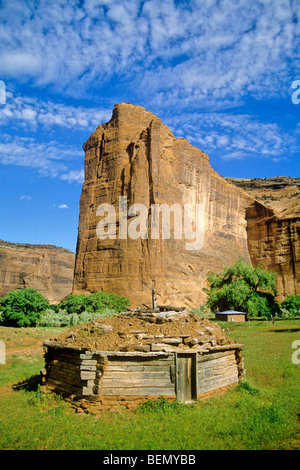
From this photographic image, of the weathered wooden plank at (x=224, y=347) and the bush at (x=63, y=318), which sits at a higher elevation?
the weathered wooden plank at (x=224, y=347)

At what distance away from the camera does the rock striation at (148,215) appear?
168ft

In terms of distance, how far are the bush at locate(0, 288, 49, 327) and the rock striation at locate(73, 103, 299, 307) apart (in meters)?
14.6

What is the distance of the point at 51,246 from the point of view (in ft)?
506

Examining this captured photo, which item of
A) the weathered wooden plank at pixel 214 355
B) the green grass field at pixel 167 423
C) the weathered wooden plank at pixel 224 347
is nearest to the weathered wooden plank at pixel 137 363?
the green grass field at pixel 167 423

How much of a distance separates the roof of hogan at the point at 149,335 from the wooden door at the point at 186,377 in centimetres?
27

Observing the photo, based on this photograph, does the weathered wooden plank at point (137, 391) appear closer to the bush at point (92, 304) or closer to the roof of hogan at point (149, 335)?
the roof of hogan at point (149, 335)

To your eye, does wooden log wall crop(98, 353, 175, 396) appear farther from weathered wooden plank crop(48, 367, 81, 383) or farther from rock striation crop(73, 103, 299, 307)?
rock striation crop(73, 103, 299, 307)

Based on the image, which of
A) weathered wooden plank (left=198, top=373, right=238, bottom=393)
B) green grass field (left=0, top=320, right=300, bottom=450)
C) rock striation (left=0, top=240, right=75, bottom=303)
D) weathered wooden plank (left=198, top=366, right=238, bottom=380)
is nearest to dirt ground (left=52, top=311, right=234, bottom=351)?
weathered wooden plank (left=198, top=366, right=238, bottom=380)

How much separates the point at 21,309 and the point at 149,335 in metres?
31.8

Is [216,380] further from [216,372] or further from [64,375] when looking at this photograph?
[64,375]

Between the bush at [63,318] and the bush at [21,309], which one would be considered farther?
the bush at [63,318]

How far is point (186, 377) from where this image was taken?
948cm

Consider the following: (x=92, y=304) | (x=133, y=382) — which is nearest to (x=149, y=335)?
(x=133, y=382)

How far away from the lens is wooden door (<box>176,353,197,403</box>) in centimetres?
930
